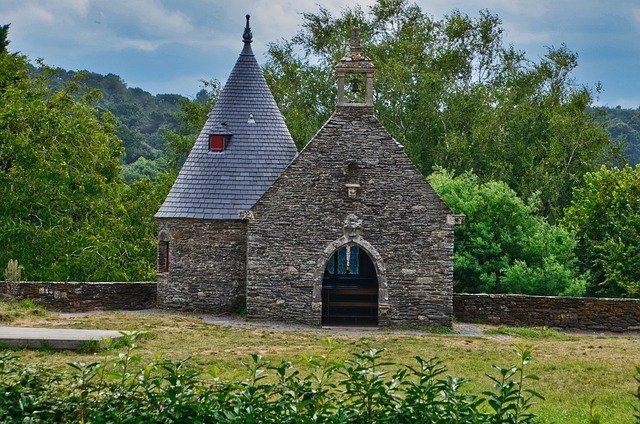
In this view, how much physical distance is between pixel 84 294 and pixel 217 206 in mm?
4241

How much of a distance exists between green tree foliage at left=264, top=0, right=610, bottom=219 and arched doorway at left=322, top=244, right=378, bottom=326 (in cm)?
1643

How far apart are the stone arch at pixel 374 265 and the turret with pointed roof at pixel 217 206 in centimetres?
254

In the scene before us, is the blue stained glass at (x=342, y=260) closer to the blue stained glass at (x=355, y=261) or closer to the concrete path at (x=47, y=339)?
the blue stained glass at (x=355, y=261)

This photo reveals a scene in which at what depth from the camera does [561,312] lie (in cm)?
2511

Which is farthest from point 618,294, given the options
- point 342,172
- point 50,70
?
point 50,70

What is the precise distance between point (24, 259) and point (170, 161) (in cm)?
1612

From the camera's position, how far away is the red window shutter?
88.8ft

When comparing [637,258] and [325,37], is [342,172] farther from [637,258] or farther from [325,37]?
[325,37]


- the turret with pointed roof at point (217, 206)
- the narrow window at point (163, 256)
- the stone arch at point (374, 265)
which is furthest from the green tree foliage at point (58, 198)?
the stone arch at point (374, 265)

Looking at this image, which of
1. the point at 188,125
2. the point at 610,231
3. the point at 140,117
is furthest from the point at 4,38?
the point at 140,117

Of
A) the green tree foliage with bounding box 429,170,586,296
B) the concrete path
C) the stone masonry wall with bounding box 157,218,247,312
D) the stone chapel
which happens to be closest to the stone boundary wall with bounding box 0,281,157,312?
the stone masonry wall with bounding box 157,218,247,312

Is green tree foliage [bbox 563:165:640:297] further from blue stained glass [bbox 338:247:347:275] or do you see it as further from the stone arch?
blue stained glass [bbox 338:247:347:275]

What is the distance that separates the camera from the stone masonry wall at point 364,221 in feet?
79.6

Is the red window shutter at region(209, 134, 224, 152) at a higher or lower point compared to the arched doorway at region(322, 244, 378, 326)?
higher
